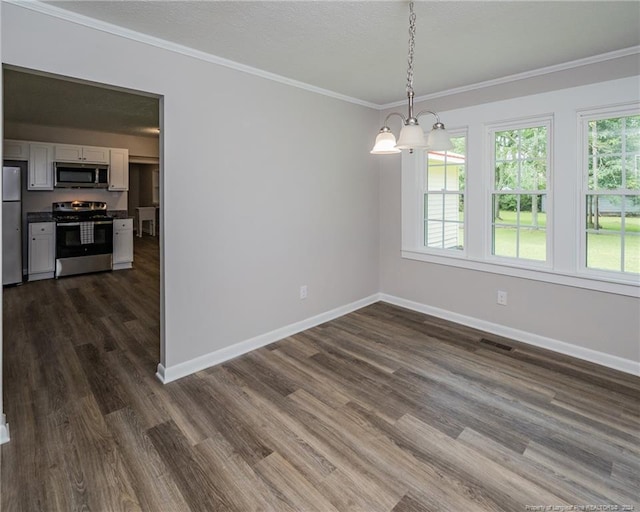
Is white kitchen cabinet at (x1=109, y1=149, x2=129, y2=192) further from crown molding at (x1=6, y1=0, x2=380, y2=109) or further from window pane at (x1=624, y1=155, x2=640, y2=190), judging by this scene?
window pane at (x1=624, y1=155, x2=640, y2=190)

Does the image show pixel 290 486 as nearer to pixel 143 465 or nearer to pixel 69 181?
pixel 143 465

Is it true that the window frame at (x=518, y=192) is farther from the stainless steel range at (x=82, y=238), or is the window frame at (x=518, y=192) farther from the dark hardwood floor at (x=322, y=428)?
the stainless steel range at (x=82, y=238)

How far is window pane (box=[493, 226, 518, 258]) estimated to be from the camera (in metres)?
3.59

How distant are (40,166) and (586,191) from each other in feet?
25.3

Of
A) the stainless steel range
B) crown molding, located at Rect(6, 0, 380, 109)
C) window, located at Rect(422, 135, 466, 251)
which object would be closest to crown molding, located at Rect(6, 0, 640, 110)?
crown molding, located at Rect(6, 0, 380, 109)

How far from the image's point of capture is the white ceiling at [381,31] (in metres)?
2.15

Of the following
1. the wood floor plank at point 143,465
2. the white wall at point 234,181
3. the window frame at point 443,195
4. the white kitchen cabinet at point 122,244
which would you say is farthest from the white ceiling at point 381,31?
the white kitchen cabinet at point 122,244

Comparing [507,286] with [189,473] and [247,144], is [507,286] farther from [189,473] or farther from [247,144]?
[189,473]

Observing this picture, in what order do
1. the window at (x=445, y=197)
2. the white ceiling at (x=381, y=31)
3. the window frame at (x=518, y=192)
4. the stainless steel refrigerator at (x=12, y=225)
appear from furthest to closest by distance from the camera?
the stainless steel refrigerator at (x=12, y=225), the window at (x=445, y=197), the window frame at (x=518, y=192), the white ceiling at (x=381, y=31)

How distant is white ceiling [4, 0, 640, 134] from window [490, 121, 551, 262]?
0.61 m

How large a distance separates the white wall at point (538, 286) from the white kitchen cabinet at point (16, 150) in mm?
5953

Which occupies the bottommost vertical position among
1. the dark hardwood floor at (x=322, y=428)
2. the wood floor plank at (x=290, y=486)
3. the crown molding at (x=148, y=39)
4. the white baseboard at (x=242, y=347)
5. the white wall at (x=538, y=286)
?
the wood floor plank at (x=290, y=486)

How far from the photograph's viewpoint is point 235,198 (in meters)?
3.13

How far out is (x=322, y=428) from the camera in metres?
2.24
